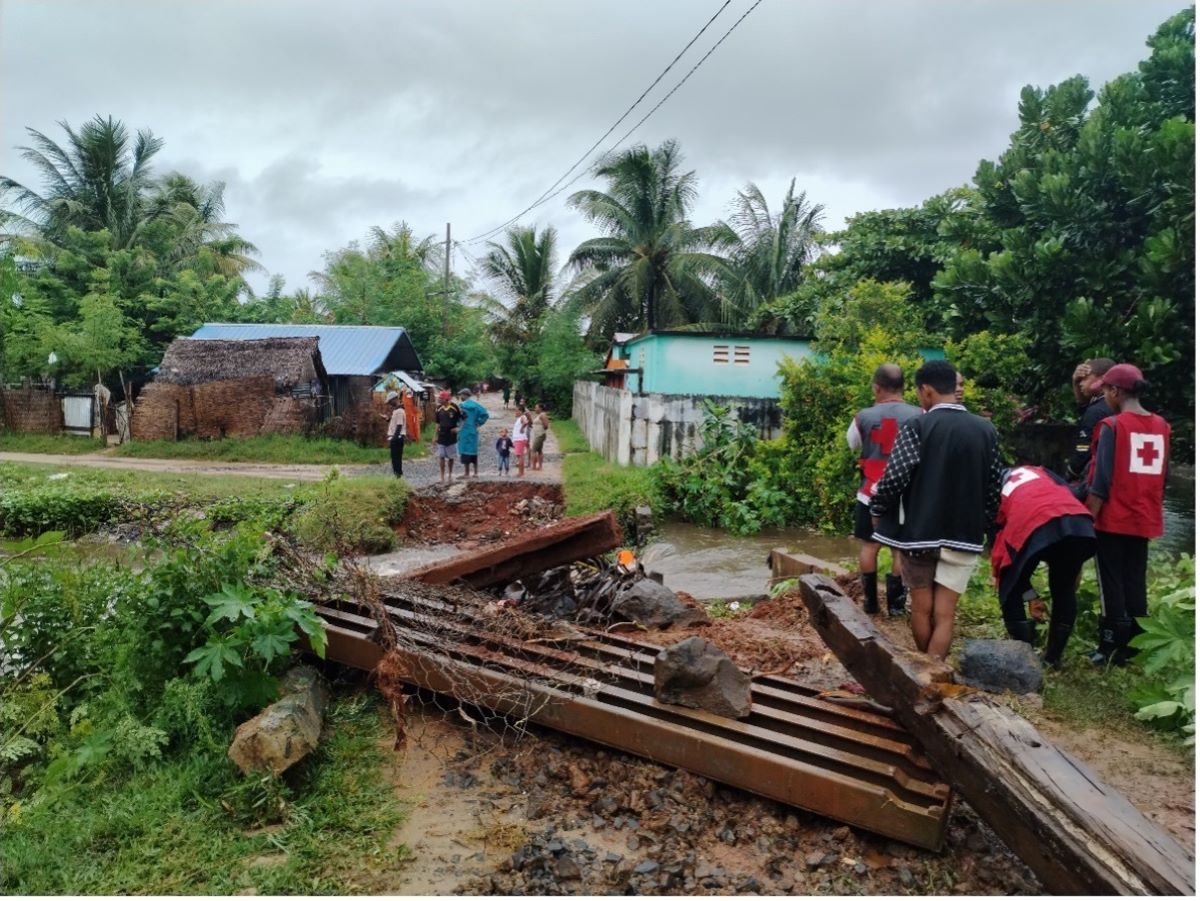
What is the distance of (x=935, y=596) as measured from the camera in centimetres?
418

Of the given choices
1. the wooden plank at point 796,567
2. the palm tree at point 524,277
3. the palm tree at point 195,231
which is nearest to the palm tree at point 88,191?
the palm tree at point 195,231

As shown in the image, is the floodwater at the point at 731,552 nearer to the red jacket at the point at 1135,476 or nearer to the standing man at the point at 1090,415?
the standing man at the point at 1090,415

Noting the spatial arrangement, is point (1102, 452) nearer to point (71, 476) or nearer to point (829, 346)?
A: point (829, 346)

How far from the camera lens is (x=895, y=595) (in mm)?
5293

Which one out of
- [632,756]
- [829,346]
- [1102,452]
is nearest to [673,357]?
[829,346]

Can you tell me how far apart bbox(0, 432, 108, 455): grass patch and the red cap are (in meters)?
20.3

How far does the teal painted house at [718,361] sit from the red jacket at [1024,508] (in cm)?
1205

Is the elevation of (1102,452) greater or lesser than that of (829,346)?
lesser

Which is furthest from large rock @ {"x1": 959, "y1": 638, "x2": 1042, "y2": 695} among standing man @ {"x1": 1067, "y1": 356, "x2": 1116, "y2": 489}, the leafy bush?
standing man @ {"x1": 1067, "y1": 356, "x2": 1116, "y2": 489}

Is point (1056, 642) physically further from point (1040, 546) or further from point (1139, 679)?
point (1040, 546)

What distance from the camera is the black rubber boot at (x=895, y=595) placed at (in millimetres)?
5285

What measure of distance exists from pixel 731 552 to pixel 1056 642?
4.92 metres

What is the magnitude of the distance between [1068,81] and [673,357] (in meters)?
8.21

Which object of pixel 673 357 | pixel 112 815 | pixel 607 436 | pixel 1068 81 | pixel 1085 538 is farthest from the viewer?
pixel 673 357
